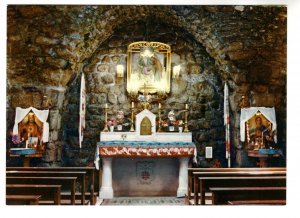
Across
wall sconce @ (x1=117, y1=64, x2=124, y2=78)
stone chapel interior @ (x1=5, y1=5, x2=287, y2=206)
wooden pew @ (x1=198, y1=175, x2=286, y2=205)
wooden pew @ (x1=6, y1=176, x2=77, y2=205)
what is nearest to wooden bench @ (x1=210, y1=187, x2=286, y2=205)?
stone chapel interior @ (x1=5, y1=5, x2=287, y2=206)

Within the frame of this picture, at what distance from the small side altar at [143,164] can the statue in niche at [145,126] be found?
0.12 m

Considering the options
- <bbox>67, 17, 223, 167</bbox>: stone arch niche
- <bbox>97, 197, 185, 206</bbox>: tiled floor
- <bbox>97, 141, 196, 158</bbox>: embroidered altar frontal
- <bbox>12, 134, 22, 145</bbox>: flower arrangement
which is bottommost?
<bbox>97, 197, 185, 206</bbox>: tiled floor

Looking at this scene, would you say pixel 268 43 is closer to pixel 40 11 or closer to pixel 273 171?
pixel 273 171

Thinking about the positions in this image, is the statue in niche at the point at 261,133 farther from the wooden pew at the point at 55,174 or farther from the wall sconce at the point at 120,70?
the wooden pew at the point at 55,174

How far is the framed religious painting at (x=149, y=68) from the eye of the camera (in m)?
6.54

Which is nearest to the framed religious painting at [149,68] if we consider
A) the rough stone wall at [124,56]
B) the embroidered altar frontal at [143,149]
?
the rough stone wall at [124,56]

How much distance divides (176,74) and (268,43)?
155 cm

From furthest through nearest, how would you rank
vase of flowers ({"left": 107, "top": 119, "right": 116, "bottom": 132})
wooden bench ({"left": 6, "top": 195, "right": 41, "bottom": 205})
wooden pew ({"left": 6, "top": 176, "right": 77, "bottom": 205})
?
1. vase of flowers ({"left": 107, "top": 119, "right": 116, "bottom": 132})
2. wooden pew ({"left": 6, "top": 176, "right": 77, "bottom": 205})
3. wooden bench ({"left": 6, "top": 195, "right": 41, "bottom": 205})

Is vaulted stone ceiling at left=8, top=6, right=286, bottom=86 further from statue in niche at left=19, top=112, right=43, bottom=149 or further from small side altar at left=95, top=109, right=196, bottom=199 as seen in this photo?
small side altar at left=95, top=109, right=196, bottom=199

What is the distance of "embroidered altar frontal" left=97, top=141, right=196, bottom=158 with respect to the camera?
587cm

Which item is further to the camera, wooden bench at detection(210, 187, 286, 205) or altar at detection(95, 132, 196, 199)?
altar at detection(95, 132, 196, 199)

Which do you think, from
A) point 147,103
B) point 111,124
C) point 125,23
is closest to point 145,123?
point 147,103

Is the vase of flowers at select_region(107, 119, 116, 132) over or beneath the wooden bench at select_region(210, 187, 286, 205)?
→ over
